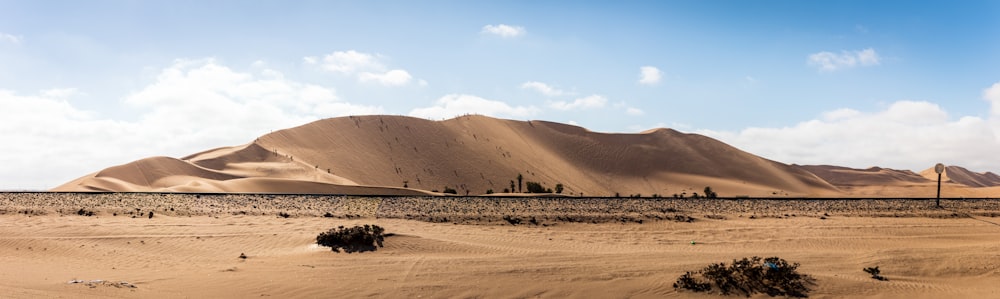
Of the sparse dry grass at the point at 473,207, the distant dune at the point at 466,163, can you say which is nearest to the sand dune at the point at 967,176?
the distant dune at the point at 466,163

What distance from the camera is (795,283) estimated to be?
11.9 metres

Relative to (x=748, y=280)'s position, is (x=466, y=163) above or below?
above

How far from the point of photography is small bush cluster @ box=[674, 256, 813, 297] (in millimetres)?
11625

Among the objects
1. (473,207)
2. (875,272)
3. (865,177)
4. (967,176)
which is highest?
(967,176)

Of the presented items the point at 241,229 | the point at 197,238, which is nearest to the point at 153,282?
the point at 197,238

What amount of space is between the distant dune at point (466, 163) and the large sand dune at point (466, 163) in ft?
0.37

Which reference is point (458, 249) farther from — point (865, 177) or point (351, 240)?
point (865, 177)

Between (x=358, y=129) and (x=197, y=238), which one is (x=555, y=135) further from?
(x=197, y=238)

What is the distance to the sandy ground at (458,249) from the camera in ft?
37.1

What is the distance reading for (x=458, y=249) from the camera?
15.2m

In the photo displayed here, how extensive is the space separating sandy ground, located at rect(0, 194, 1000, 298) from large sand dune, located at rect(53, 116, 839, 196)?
17.1 m

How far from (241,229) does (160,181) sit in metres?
32.2

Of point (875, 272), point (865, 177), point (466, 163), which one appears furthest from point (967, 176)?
point (875, 272)

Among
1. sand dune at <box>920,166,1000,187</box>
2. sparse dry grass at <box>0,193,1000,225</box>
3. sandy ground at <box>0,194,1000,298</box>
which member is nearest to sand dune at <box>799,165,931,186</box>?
sand dune at <box>920,166,1000,187</box>
